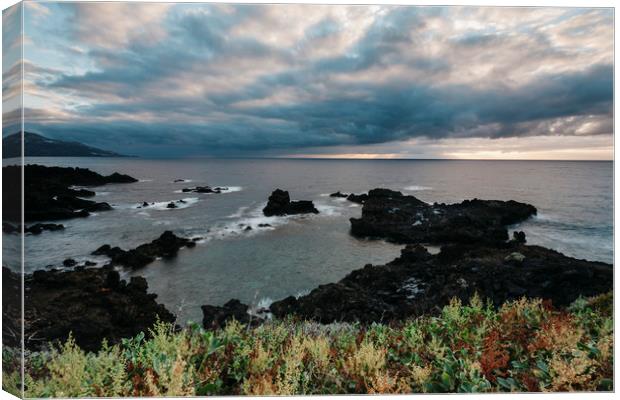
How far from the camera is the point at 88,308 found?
11078 millimetres

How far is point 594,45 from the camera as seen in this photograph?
6602 mm

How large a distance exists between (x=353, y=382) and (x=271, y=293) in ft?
31.7

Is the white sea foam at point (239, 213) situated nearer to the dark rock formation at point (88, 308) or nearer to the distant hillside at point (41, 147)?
the dark rock formation at point (88, 308)

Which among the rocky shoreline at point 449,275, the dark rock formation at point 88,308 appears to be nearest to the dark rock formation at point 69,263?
the dark rock formation at point 88,308

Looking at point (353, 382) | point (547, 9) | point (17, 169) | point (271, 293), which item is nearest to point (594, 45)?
point (547, 9)

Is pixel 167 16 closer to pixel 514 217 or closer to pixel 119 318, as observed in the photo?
pixel 119 318

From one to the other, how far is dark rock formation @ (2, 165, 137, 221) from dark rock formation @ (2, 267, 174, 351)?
166 cm

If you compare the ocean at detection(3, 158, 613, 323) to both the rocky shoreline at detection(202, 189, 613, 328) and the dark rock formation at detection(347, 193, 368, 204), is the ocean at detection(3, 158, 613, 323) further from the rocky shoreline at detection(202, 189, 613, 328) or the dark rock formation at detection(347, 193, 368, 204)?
the rocky shoreline at detection(202, 189, 613, 328)

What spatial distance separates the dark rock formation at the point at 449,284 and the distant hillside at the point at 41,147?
25.1 feet

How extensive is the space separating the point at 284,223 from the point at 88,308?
12263 millimetres

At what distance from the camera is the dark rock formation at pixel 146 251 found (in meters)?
16.9

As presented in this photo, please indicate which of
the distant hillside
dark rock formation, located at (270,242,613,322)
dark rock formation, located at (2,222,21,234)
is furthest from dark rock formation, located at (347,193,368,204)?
dark rock formation, located at (2,222,21,234)

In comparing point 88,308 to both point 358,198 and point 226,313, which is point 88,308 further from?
point 358,198

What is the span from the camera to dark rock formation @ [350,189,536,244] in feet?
48.9
